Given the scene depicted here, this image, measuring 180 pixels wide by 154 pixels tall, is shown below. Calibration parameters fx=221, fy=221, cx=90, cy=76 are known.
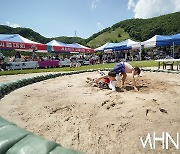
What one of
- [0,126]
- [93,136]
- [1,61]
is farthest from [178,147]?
[1,61]

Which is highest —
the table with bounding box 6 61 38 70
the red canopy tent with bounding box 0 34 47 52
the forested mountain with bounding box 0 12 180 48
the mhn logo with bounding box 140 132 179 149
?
the forested mountain with bounding box 0 12 180 48

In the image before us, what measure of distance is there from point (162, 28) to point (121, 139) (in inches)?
3718

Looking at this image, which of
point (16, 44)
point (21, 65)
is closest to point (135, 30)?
point (21, 65)

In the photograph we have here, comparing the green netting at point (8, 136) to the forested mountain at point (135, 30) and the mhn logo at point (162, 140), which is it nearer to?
the mhn logo at point (162, 140)

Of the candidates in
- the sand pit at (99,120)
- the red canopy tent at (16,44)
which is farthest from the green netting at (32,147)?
the red canopy tent at (16,44)

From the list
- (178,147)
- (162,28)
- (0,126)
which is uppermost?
(162,28)

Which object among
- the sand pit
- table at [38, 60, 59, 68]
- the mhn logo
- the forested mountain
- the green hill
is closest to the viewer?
the mhn logo

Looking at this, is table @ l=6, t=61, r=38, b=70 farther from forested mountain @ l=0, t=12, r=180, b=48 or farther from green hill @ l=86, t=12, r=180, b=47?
green hill @ l=86, t=12, r=180, b=47

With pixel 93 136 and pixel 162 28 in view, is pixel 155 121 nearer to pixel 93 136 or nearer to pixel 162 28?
pixel 93 136

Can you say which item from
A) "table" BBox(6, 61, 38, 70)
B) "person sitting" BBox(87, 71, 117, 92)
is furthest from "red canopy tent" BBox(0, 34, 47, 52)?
"person sitting" BBox(87, 71, 117, 92)

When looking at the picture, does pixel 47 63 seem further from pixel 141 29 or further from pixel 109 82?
pixel 141 29

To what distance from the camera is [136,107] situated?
4.84m

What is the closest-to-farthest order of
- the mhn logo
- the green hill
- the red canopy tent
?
the mhn logo
the red canopy tent
the green hill

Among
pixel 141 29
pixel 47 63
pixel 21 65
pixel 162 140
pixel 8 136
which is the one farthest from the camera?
pixel 141 29
